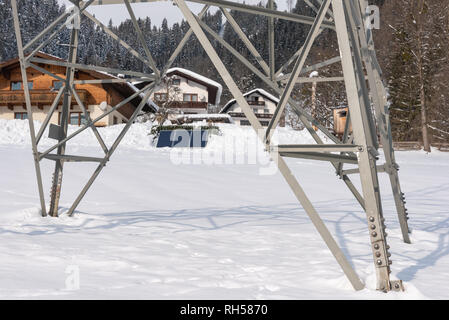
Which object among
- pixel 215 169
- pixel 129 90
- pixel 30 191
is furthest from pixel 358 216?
pixel 129 90

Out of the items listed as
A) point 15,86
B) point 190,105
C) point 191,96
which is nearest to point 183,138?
point 15,86

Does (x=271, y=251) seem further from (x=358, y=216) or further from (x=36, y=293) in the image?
(x=358, y=216)

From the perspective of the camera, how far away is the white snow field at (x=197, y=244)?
3674 millimetres

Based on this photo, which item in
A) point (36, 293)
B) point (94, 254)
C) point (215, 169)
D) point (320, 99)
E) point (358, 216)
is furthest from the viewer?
point (320, 99)

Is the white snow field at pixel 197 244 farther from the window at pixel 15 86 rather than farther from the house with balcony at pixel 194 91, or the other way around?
the house with balcony at pixel 194 91

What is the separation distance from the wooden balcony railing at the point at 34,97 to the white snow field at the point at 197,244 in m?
29.9

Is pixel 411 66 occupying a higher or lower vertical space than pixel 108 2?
higher

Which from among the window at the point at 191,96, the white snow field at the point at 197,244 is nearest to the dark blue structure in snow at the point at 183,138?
the white snow field at the point at 197,244

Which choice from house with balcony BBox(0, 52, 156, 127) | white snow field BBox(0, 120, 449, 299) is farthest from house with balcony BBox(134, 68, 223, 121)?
white snow field BBox(0, 120, 449, 299)

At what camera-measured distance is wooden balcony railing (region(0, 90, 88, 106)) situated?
1555 inches

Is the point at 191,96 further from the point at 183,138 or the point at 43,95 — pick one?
the point at 183,138

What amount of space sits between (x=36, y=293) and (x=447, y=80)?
121 feet

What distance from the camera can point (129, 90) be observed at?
4181 cm

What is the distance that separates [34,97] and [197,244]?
3909 centimetres
